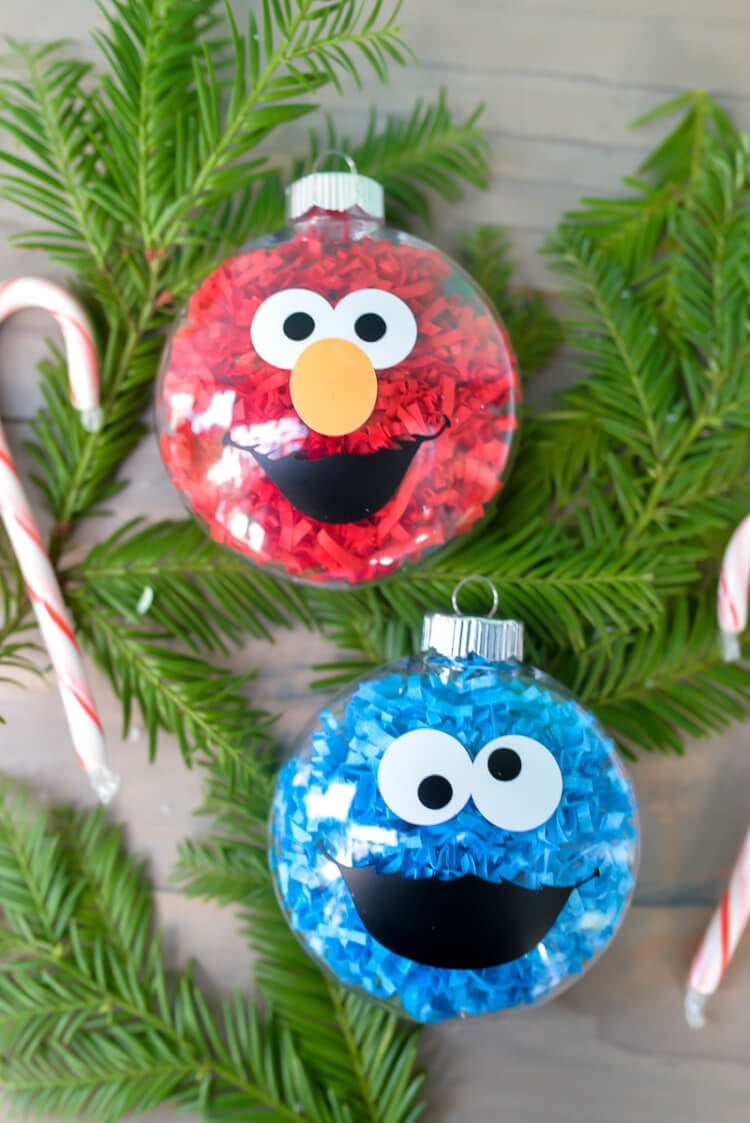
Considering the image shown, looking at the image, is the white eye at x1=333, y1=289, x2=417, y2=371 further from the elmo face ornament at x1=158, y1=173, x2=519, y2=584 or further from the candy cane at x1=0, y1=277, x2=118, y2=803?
the candy cane at x1=0, y1=277, x2=118, y2=803

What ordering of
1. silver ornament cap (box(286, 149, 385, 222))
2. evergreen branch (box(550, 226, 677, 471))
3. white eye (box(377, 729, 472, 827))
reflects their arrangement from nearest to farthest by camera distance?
white eye (box(377, 729, 472, 827)), silver ornament cap (box(286, 149, 385, 222)), evergreen branch (box(550, 226, 677, 471))

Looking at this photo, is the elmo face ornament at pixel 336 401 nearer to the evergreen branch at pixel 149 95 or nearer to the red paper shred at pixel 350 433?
the red paper shred at pixel 350 433

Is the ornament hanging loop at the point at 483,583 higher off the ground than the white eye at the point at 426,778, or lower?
higher

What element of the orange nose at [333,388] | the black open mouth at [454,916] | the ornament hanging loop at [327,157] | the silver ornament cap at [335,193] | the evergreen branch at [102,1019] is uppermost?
the ornament hanging loop at [327,157]

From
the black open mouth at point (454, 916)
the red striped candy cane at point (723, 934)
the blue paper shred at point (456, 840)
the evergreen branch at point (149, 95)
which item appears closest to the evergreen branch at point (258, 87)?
the evergreen branch at point (149, 95)

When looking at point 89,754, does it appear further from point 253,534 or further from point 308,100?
point 308,100

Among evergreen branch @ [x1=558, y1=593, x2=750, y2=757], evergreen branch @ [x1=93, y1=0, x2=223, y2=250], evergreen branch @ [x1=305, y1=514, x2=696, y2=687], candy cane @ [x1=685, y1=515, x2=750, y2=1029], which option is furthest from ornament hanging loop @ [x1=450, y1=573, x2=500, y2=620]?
evergreen branch @ [x1=93, y1=0, x2=223, y2=250]

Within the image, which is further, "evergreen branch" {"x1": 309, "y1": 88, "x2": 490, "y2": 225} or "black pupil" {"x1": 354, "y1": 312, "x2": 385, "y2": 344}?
"evergreen branch" {"x1": 309, "y1": 88, "x2": 490, "y2": 225}
